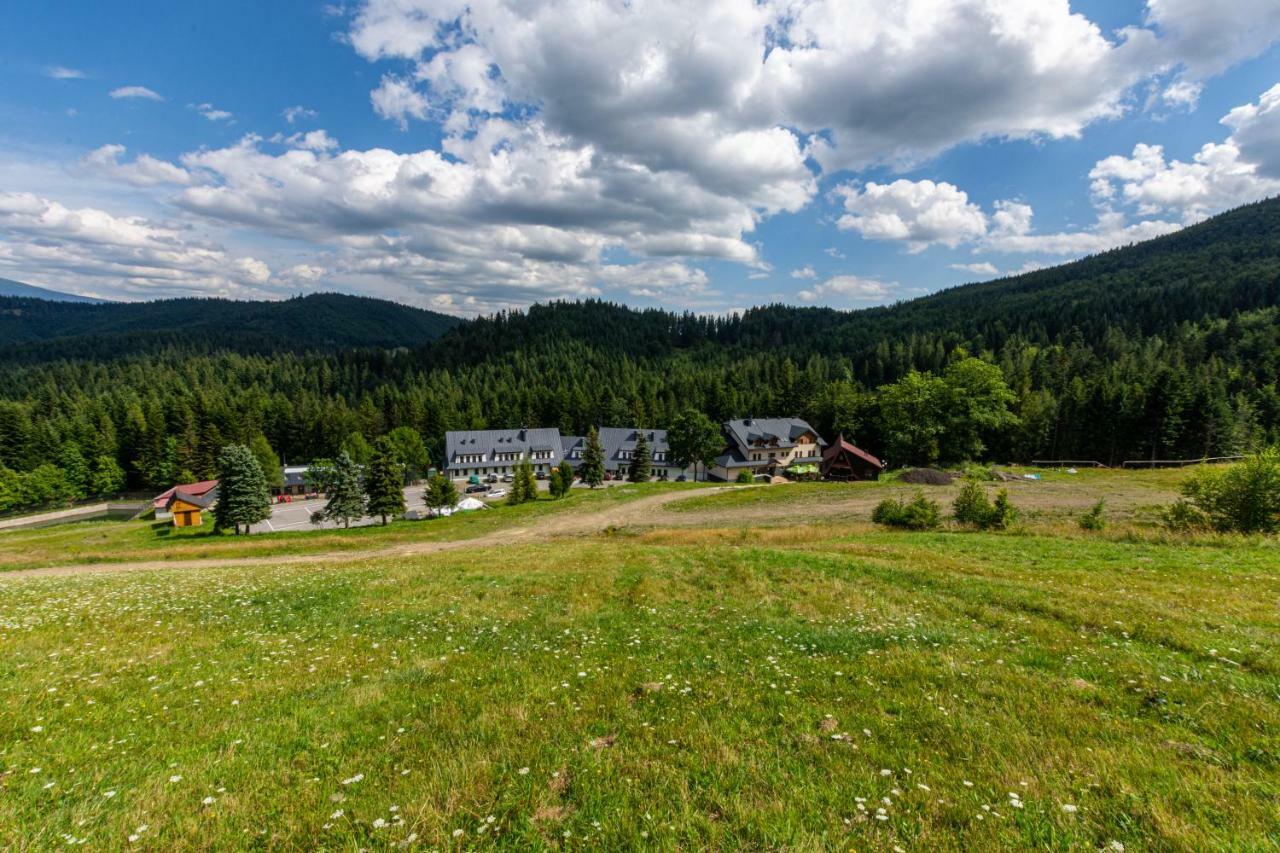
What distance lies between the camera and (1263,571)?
18.3m

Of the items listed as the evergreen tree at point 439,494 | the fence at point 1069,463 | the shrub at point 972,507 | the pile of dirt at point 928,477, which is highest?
the shrub at point 972,507

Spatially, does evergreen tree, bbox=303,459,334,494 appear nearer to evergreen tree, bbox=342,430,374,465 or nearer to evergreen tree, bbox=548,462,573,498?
evergreen tree, bbox=342,430,374,465

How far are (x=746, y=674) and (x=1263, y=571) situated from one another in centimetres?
2266

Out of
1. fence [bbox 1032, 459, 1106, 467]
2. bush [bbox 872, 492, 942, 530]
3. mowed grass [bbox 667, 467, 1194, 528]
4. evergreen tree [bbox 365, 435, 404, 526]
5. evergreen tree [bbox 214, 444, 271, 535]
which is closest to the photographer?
bush [bbox 872, 492, 942, 530]

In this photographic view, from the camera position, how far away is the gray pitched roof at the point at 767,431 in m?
96.5

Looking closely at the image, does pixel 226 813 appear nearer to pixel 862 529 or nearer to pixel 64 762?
pixel 64 762

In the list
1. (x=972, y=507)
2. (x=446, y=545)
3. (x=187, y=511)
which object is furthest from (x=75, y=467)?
(x=972, y=507)

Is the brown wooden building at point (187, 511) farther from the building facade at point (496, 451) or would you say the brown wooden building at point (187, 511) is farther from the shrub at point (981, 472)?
the shrub at point (981, 472)

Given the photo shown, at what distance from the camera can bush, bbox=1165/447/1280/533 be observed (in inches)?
Answer: 1041

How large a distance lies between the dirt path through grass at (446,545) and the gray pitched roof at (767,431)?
33.1 m

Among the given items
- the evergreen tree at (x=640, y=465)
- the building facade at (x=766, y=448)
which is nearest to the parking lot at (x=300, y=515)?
the evergreen tree at (x=640, y=465)

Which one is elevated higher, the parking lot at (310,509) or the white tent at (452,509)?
the white tent at (452,509)

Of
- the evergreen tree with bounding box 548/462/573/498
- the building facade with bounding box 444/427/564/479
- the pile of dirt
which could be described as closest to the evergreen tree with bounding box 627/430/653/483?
the evergreen tree with bounding box 548/462/573/498

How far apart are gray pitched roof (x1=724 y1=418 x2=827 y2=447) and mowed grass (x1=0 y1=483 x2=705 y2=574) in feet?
80.0
